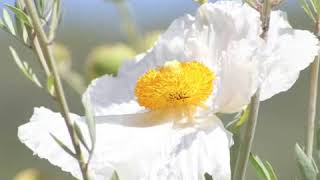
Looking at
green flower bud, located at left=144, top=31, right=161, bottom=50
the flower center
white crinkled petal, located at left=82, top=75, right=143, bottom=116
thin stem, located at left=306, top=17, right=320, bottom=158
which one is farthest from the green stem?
green flower bud, located at left=144, top=31, right=161, bottom=50

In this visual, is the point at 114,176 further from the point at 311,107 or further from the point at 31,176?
the point at 31,176

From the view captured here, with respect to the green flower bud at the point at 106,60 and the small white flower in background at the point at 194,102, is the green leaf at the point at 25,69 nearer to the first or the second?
the small white flower in background at the point at 194,102

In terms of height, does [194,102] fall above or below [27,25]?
below

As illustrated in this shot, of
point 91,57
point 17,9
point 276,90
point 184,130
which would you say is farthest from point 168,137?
point 91,57

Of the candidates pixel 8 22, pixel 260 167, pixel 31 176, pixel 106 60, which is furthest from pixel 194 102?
pixel 106 60

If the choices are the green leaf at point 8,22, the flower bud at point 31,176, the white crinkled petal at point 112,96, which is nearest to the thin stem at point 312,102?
the white crinkled petal at point 112,96

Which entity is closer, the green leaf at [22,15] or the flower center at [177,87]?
the green leaf at [22,15]

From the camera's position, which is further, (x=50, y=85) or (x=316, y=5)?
(x=316, y=5)

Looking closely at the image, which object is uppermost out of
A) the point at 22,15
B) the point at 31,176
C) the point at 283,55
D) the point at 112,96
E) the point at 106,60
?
the point at 22,15
